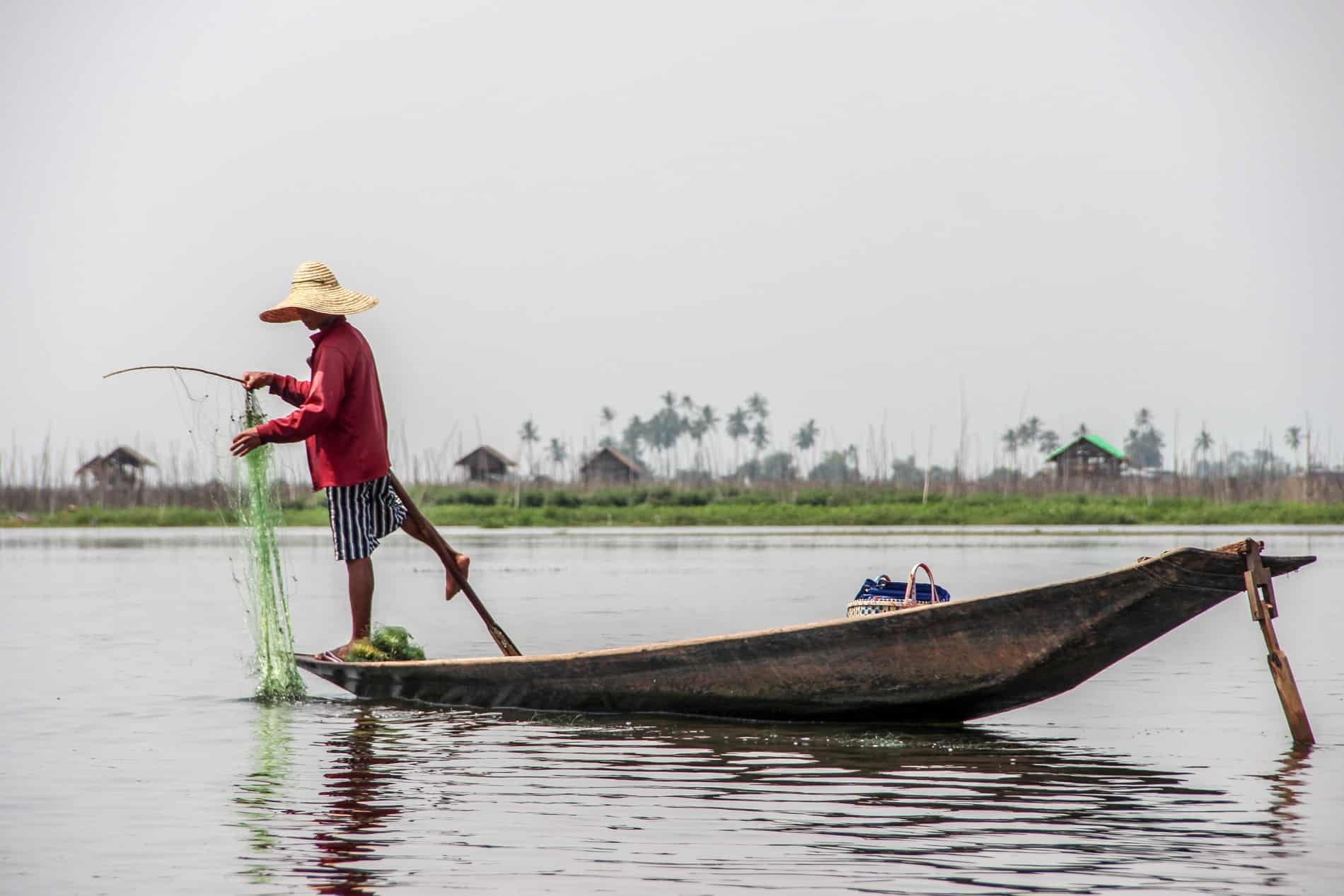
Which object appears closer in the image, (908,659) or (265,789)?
(265,789)

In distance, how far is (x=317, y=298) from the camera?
674 cm

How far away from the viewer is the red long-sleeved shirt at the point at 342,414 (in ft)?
21.5

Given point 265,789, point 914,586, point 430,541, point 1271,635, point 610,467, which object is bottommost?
point 265,789

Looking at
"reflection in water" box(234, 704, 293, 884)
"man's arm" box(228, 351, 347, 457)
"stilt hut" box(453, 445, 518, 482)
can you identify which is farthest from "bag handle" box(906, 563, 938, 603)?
"stilt hut" box(453, 445, 518, 482)

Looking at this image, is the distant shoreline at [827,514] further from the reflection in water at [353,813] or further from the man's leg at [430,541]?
the reflection in water at [353,813]

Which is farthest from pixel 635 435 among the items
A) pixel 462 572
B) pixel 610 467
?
pixel 462 572

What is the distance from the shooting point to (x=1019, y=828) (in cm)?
427

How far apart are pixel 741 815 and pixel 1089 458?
45.1 meters

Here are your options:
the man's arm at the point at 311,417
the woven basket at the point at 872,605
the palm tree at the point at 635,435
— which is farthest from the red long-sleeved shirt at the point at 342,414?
the palm tree at the point at 635,435

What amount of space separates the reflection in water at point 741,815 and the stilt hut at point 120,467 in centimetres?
4738

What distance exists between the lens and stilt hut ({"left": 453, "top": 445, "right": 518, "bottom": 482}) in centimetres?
5772

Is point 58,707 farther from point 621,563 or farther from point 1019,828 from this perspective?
point 621,563

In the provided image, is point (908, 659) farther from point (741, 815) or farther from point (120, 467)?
point (120, 467)

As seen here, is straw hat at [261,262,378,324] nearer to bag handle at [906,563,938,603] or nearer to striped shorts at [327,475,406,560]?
striped shorts at [327,475,406,560]
